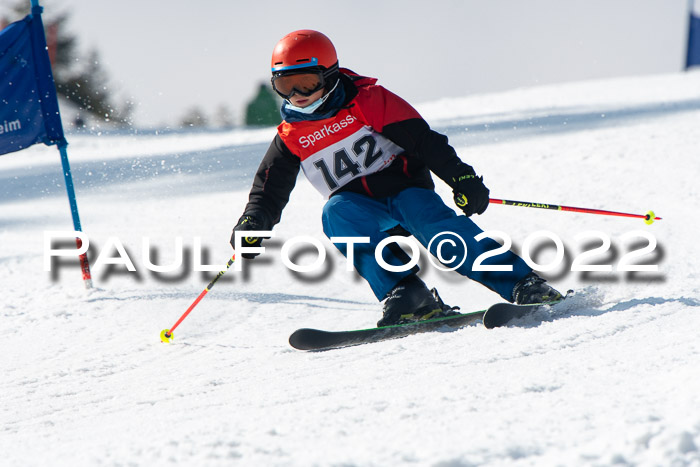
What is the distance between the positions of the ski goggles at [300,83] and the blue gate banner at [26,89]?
180cm

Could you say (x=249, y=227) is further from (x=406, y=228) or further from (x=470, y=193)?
(x=470, y=193)

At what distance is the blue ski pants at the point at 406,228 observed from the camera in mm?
3004

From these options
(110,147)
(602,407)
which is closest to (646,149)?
(602,407)

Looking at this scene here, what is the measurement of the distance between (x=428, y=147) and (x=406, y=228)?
0.40 metres

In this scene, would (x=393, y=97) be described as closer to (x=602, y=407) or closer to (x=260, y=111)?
(x=602, y=407)

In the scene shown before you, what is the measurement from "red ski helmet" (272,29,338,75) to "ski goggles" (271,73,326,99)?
0.10 feet

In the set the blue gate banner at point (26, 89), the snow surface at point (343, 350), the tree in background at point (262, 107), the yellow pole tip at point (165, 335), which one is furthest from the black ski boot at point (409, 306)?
the tree in background at point (262, 107)

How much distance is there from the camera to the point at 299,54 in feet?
10.2

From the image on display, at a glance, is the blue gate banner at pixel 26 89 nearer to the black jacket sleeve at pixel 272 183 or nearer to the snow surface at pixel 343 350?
the snow surface at pixel 343 350

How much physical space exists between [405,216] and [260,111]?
1743 cm

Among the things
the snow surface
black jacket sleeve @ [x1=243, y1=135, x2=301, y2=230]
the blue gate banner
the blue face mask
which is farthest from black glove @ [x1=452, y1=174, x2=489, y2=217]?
the blue gate banner

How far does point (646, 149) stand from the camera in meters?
6.49

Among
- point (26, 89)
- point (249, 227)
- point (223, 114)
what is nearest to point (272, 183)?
point (249, 227)

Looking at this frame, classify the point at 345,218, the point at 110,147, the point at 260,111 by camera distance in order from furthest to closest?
the point at 260,111 < the point at 110,147 < the point at 345,218
